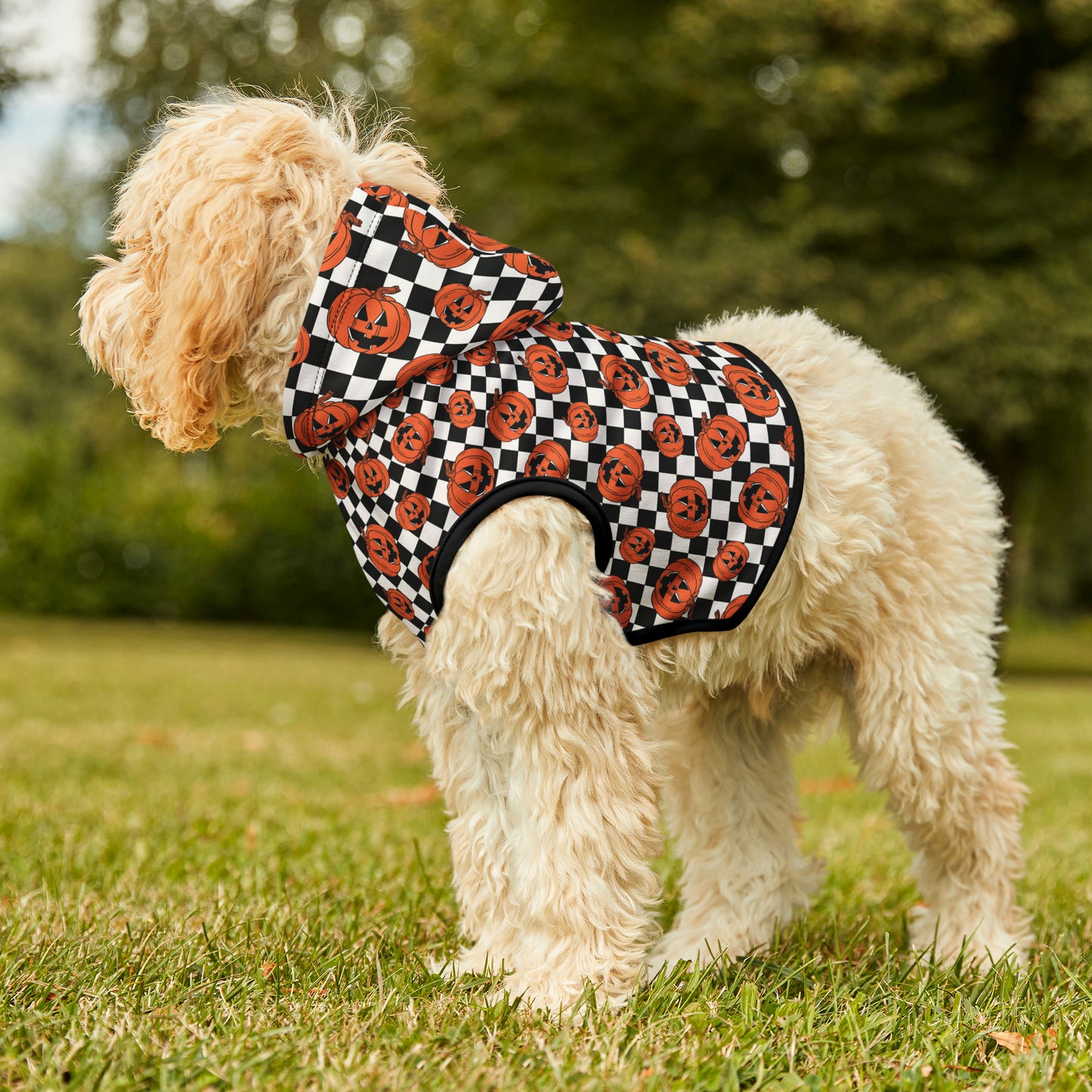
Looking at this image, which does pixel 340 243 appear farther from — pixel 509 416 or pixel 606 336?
pixel 606 336

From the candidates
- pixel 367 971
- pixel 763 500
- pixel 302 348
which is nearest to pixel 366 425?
pixel 302 348

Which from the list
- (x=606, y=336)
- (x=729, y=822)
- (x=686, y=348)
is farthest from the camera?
(x=729, y=822)

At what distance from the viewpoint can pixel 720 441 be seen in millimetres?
2691

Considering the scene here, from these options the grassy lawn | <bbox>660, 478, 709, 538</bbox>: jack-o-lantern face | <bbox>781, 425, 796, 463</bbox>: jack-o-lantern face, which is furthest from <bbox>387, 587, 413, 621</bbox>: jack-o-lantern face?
<bbox>781, 425, 796, 463</bbox>: jack-o-lantern face

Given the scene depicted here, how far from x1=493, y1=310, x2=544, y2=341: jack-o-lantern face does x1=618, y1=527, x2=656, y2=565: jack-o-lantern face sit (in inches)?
20.3

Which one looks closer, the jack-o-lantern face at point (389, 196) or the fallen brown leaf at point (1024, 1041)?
the fallen brown leaf at point (1024, 1041)

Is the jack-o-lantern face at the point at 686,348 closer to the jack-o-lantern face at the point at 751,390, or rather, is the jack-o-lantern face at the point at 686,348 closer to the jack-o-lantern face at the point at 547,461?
the jack-o-lantern face at the point at 751,390

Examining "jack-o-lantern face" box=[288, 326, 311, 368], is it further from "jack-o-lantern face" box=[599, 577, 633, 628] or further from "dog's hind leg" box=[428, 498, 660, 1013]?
"jack-o-lantern face" box=[599, 577, 633, 628]

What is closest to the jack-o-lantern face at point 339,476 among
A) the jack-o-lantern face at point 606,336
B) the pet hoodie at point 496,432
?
the pet hoodie at point 496,432

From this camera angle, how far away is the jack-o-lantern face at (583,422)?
250 cm

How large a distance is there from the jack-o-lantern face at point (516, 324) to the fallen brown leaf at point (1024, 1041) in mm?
1856

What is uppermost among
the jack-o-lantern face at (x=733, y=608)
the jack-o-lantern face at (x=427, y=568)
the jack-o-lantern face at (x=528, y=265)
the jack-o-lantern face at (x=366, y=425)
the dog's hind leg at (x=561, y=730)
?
the jack-o-lantern face at (x=528, y=265)

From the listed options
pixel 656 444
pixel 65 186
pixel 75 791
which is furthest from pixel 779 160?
pixel 65 186

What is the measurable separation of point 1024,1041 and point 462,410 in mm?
1812
